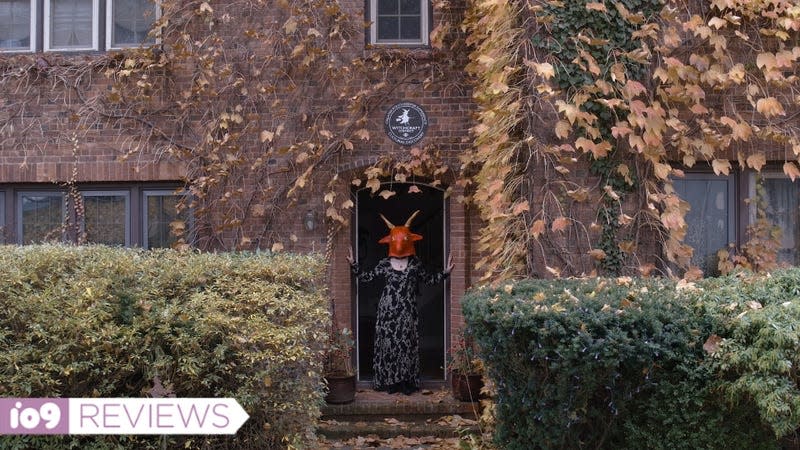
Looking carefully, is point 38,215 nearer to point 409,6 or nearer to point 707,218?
point 409,6

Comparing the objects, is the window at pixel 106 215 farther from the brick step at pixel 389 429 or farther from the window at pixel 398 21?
the window at pixel 398 21

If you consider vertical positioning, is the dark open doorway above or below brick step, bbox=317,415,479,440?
above

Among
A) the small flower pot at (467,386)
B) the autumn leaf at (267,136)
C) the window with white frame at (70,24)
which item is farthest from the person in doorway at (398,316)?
the window with white frame at (70,24)

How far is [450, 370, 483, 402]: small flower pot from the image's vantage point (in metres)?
8.55

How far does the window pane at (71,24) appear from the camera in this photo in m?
9.52

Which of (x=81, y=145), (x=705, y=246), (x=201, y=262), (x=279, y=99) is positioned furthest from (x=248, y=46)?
(x=705, y=246)

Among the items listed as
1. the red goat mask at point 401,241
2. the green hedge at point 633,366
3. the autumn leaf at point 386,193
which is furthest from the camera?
the red goat mask at point 401,241

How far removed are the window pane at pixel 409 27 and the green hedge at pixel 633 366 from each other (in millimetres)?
4414

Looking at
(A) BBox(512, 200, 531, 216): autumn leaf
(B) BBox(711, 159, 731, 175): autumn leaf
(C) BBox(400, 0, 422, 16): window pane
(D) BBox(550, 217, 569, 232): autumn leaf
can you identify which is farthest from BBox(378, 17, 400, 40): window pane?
(B) BBox(711, 159, 731, 175): autumn leaf

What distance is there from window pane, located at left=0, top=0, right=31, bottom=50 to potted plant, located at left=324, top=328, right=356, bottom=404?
471 centimetres

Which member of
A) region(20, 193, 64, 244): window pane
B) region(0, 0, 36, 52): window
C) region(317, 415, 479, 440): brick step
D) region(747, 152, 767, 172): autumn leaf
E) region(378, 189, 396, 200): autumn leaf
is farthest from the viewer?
region(0, 0, 36, 52): window

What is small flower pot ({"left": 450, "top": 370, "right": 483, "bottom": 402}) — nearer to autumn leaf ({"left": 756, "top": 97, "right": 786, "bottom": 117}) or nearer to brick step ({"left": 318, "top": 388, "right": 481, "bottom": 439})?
brick step ({"left": 318, "top": 388, "right": 481, "bottom": 439})

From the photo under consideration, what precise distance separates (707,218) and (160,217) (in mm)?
5616

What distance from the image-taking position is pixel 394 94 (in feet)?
29.8
